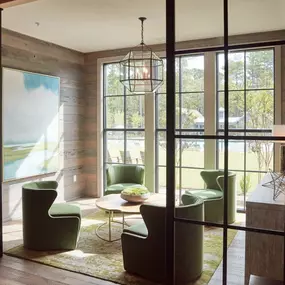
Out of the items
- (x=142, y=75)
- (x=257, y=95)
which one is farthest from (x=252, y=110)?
(x=142, y=75)

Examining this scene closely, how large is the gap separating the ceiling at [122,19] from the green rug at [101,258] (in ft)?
7.82

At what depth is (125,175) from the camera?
5660 millimetres

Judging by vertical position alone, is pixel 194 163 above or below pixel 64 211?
above

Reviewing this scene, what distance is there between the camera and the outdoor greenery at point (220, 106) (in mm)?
2759

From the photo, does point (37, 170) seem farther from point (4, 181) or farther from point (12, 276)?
point (12, 276)

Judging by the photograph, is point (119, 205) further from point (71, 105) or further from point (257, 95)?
point (71, 105)

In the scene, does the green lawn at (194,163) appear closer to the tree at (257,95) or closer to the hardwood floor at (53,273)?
the tree at (257,95)

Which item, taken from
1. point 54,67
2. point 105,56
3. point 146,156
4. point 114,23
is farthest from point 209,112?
point 54,67

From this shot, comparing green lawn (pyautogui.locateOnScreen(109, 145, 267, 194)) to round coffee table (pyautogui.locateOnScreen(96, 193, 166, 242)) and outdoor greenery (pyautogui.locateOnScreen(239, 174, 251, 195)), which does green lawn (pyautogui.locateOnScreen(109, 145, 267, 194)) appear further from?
round coffee table (pyautogui.locateOnScreen(96, 193, 166, 242))

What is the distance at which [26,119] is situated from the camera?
5.14 meters

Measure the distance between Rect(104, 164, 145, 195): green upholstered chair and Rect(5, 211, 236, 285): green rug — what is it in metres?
1.34

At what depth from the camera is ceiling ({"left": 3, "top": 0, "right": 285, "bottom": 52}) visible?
3.79 metres

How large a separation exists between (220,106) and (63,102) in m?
3.81

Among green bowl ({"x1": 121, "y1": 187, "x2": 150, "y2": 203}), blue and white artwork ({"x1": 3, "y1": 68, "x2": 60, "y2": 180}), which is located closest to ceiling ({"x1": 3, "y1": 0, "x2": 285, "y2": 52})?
blue and white artwork ({"x1": 3, "y1": 68, "x2": 60, "y2": 180})
